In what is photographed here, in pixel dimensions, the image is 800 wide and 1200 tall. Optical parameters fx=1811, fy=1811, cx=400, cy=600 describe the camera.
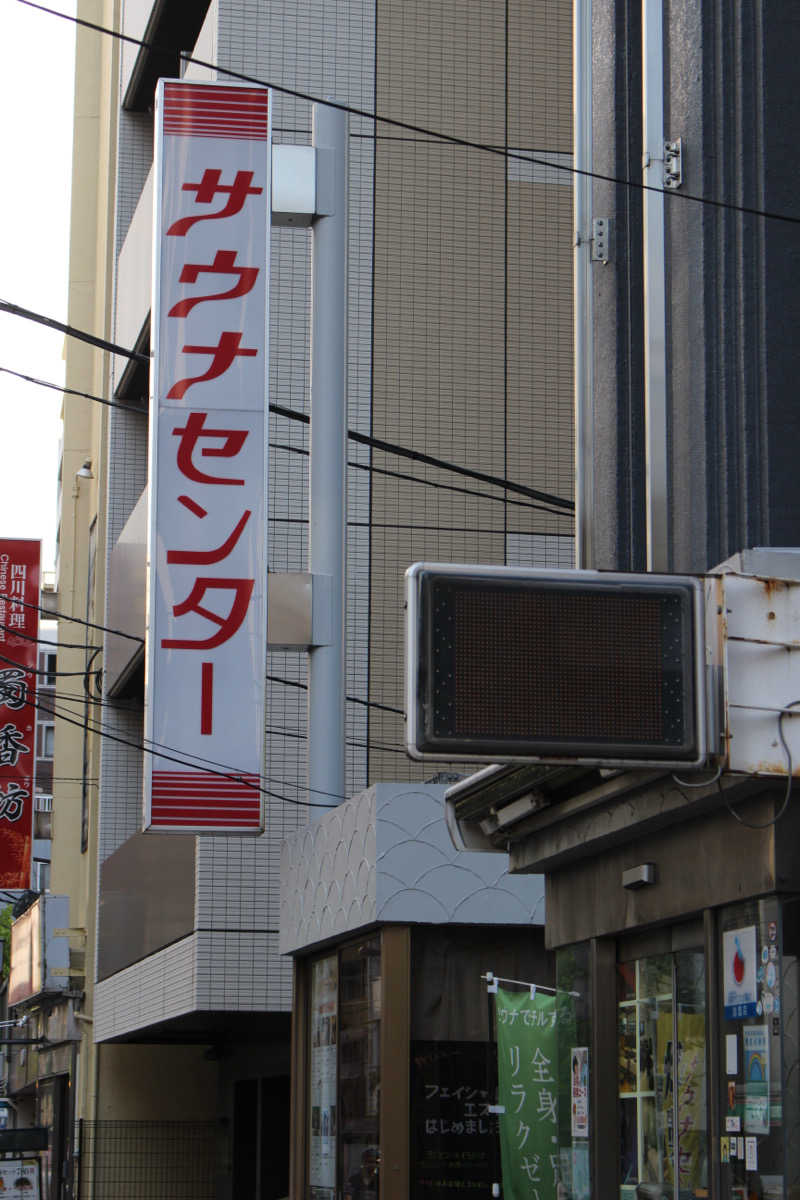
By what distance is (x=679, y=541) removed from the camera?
8.14 m

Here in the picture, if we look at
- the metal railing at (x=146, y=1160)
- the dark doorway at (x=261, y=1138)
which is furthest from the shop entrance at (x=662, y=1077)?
the metal railing at (x=146, y=1160)

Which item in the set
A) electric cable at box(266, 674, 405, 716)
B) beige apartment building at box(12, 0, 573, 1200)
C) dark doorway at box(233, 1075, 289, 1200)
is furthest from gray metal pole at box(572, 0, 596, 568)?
dark doorway at box(233, 1075, 289, 1200)

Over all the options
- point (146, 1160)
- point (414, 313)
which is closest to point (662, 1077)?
point (414, 313)

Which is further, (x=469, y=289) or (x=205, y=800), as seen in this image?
(x=469, y=289)

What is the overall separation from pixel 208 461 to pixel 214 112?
2988 mm

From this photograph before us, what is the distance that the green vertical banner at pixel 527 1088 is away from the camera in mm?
10961

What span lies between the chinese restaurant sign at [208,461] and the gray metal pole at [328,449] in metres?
0.47

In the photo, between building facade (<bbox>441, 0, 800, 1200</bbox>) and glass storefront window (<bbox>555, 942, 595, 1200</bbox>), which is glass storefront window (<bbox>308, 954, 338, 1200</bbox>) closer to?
glass storefront window (<bbox>555, 942, 595, 1200</bbox>)

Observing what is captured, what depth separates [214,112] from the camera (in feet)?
49.2

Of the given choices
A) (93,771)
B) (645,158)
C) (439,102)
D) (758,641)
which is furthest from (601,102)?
(93,771)

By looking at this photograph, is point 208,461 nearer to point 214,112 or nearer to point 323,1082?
point 214,112

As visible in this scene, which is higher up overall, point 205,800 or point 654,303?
point 654,303

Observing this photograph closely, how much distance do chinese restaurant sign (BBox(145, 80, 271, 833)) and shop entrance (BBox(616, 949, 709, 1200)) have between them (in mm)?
5704

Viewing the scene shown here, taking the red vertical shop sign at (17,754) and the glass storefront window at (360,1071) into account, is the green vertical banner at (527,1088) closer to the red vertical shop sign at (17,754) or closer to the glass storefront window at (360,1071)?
the glass storefront window at (360,1071)
